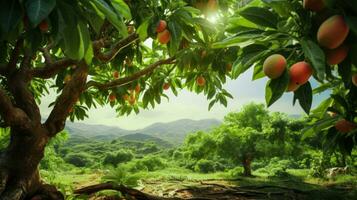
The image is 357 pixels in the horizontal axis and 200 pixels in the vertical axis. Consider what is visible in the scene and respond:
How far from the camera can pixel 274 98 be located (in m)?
1.12

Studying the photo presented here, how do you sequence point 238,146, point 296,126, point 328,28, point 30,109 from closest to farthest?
point 328,28
point 30,109
point 238,146
point 296,126

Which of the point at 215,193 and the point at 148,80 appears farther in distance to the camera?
the point at 215,193

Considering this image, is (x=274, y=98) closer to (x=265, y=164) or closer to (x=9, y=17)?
(x=9, y=17)

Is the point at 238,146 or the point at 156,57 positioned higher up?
the point at 156,57

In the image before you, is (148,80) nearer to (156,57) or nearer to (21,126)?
(156,57)

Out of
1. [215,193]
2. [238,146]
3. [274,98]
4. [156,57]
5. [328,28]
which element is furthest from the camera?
[238,146]

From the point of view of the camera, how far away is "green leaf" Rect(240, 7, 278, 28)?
117 centimetres

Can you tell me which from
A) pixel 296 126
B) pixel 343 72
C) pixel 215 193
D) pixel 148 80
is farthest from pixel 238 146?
pixel 343 72

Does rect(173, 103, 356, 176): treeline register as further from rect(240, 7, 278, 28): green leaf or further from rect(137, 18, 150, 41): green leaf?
rect(240, 7, 278, 28): green leaf

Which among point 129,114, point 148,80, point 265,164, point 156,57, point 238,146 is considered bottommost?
point 265,164

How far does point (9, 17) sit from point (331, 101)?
1.90 metres

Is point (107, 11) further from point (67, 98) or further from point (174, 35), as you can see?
point (67, 98)

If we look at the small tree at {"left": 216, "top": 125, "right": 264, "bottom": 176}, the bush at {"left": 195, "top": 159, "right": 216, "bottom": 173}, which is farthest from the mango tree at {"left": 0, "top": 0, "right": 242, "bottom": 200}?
the bush at {"left": 195, "top": 159, "right": 216, "bottom": 173}

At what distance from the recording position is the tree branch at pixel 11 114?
3070mm
